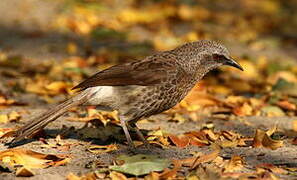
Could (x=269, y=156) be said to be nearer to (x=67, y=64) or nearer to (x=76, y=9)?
(x=67, y=64)

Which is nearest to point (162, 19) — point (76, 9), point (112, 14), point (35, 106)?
point (112, 14)

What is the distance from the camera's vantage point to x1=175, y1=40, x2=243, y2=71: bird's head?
211 inches

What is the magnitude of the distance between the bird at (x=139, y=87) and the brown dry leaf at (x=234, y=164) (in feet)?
2.96

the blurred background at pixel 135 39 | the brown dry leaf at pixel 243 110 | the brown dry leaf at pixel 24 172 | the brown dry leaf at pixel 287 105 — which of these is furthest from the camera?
the blurred background at pixel 135 39

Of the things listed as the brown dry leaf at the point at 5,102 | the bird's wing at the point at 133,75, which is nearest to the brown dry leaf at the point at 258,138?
the bird's wing at the point at 133,75

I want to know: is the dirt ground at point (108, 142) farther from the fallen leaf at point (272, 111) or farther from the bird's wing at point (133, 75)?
the bird's wing at point (133, 75)

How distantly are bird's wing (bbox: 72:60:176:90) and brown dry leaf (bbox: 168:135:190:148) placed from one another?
52 cm

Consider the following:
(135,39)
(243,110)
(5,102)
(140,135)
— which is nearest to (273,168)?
(140,135)

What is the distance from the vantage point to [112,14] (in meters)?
11.7

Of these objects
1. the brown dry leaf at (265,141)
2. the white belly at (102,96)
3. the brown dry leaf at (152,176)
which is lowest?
the brown dry leaf at (152,176)

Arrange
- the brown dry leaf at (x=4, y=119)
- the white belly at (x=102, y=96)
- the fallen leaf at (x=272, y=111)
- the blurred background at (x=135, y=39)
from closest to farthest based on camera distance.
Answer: the white belly at (x=102, y=96), the brown dry leaf at (x=4, y=119), the fallen leaf at (x=272, y=111), the blurred background at (x=135, y=39)

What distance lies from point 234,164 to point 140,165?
0.71 meters

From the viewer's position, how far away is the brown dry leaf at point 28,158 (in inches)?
180

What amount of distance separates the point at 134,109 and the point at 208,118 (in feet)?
5.06
